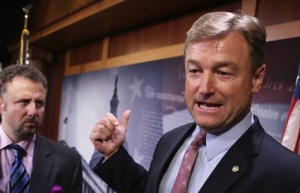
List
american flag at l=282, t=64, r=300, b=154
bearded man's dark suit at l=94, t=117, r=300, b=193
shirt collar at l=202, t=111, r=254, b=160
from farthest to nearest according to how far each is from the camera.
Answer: american flag at l=282, t=64, r=300, b=154 < shirt collar at l=202, t=111, r=254, b=160 < bearded man's dark suit at l=94, t=117, r=300, b=193

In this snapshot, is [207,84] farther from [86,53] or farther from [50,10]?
[50,10]

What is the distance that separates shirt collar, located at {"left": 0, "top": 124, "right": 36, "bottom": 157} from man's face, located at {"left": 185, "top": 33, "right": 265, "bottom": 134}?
50.4 inches

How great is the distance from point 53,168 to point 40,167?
84mm

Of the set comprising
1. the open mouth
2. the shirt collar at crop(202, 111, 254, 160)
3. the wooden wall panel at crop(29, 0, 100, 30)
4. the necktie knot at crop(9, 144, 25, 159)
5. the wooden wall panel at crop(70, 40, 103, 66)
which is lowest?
the necktie knot at crop(9, 144, 25, 159)

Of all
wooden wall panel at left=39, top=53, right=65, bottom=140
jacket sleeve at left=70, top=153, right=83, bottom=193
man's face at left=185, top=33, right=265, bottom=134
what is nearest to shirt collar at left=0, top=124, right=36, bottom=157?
jacket sleeve at left=70, top=153, right=83, bottom=193

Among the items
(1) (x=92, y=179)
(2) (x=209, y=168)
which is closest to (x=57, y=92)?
(1) (x=92, y=179)

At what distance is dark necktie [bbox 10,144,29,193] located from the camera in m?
1.70

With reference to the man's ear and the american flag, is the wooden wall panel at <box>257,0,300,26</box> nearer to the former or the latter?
the american flag

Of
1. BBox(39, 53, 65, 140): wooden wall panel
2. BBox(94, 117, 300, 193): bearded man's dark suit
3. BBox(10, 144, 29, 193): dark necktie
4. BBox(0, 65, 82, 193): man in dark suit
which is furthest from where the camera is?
BBox(39, 53, 65, 140): wooden wall panel

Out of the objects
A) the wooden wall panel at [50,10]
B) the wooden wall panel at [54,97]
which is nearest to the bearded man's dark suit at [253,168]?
the wooden wall panel at [50,10]

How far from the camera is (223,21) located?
2.99 feet

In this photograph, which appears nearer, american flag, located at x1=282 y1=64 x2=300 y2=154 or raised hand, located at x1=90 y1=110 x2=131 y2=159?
raised hand, located at x1=90 y1=110 x2=131 y2=159

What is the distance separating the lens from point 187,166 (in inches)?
39.4

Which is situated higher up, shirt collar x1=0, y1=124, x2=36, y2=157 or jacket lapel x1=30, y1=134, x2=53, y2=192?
shirt collar x1=0, y1=124, x2=36, y2=157
